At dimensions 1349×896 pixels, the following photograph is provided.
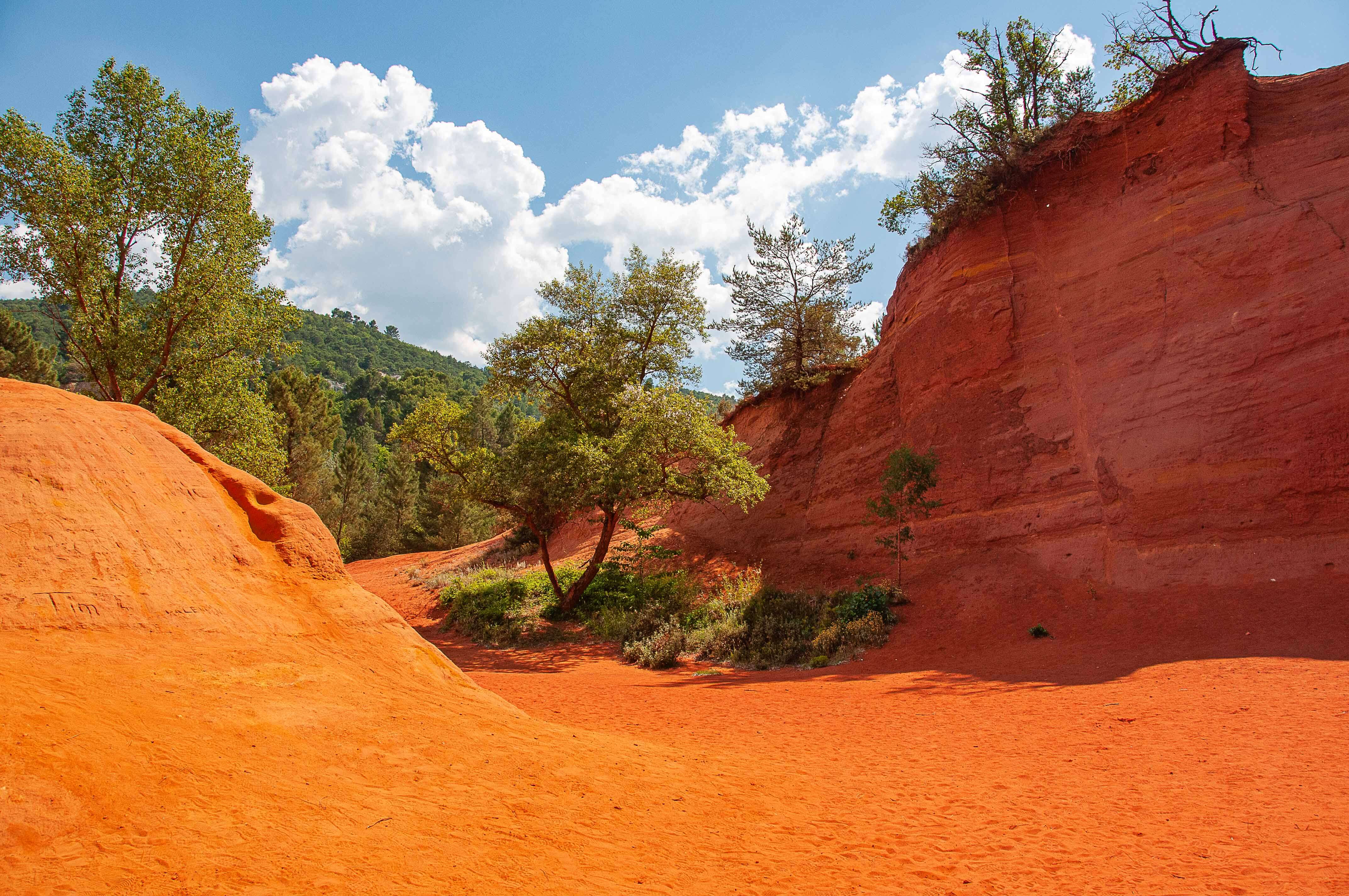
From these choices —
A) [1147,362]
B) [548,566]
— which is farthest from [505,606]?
[1147,362]

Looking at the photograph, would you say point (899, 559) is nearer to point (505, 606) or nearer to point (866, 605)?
point (866, 605)

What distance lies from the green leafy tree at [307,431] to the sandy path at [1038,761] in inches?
1122

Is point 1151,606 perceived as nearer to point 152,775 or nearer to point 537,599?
point 152,775

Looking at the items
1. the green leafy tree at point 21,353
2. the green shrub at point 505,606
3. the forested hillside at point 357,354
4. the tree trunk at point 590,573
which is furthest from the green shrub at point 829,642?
the forested hillside at point 357,354

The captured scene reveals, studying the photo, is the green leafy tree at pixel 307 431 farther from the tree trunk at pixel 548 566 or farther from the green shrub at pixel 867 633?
the green shrub at pixel 867 633

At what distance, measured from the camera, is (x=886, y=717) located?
334 inches

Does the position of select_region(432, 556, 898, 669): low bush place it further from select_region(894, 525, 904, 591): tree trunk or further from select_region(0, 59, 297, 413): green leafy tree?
select_region(0, 59, 297, 413): green leafy tree

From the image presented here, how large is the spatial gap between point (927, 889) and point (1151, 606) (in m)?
10.3

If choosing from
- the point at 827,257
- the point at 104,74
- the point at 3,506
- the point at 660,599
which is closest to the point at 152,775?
the point at 3,506

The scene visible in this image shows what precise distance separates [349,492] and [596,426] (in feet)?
91.1

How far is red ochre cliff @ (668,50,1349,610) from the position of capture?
11789 millimetres

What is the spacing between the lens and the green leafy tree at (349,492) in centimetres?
3916

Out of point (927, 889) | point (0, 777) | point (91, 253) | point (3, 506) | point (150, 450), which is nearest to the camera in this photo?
point (0, 777)

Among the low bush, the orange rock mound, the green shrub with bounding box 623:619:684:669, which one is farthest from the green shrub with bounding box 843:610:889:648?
the orange rock mound
